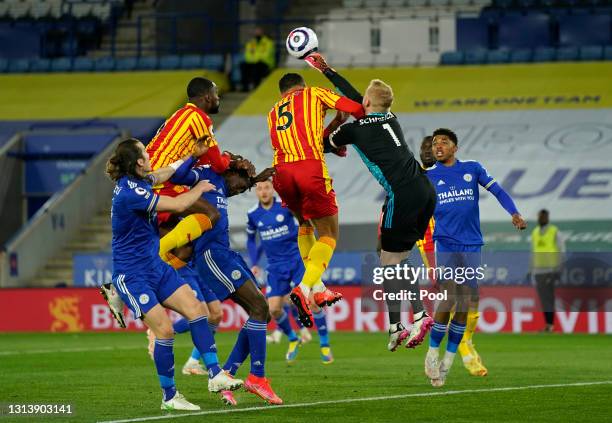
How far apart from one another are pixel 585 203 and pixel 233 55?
37.8ft

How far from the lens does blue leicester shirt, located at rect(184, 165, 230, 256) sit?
1188 centimetres

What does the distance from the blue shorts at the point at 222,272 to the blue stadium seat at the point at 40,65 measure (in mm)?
25388

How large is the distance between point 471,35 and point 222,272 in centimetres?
2214

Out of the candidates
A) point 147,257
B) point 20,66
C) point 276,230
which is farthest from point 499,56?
point 147,257

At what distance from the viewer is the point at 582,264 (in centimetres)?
2469

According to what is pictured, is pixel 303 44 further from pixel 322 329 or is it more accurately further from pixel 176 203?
pixel 322 329

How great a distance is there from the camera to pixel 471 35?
32.8 metres

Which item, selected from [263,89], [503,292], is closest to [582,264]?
[503,292]

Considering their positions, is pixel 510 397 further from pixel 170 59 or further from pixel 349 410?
pixel 170 59

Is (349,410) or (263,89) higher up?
(263,89)

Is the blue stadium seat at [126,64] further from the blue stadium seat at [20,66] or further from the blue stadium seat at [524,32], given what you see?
the blue stadium seat at [524,32]

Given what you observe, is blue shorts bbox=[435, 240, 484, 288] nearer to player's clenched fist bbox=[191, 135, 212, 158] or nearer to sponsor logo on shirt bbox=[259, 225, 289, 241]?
player's clenched fist bbox=[191, 135, 212, 158]

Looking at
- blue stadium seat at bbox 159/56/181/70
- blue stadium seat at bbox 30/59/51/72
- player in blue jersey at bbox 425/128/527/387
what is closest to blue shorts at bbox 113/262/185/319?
player in blue jersey at bbox 425/128/527/387

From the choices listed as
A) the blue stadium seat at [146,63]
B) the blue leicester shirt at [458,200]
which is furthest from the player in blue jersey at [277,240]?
the blue stadium seat at [146,63]
